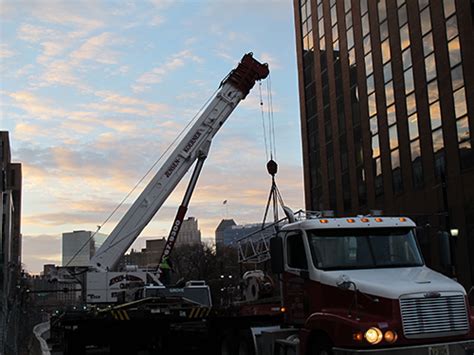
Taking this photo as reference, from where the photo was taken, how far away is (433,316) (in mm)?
8789

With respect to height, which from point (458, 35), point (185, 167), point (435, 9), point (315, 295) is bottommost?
point (315, 295)

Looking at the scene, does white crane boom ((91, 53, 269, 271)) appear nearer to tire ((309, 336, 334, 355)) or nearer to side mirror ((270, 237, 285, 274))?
side mirror ((270, 237, 285, 274))

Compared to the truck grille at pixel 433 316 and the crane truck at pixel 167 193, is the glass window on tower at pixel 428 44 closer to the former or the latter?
the crane truck at pixel 167 193

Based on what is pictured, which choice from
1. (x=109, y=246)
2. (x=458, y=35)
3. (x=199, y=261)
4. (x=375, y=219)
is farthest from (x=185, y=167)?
(x=199, y=261)

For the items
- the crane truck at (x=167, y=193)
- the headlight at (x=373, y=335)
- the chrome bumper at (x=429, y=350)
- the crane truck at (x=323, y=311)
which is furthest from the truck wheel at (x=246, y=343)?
the crane truck at (x=167, y=193)

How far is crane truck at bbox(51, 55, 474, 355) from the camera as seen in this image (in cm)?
872

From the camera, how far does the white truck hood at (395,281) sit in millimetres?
8836

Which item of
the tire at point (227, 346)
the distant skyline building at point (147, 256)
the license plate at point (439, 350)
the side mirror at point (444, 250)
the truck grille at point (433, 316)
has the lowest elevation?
the tire at point (227, 346)

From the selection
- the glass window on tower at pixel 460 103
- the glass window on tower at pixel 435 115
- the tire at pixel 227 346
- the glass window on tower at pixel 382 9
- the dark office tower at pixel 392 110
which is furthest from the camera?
the glass window on tower at pixel 382 9

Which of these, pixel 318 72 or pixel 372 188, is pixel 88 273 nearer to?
pixel 372 188

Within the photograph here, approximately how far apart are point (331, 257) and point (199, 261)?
7502 centimetres

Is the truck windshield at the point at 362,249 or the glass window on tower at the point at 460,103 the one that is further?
the glass window on tower at the point at 460,103

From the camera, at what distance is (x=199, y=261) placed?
84.1 m

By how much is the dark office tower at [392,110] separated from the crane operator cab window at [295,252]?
12.2 m
